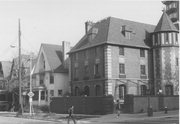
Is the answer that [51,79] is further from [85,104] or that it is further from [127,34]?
[85,104]

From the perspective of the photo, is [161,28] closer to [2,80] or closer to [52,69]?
[52,69]

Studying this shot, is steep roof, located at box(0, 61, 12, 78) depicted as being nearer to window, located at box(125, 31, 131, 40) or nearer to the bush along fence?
the bush along fence

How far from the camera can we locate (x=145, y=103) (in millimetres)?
39531

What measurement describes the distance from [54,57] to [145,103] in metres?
23.3

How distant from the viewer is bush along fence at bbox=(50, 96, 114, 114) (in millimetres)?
39219

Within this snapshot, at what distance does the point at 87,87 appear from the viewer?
49312 mm

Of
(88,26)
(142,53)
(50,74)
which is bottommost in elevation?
(50,74)

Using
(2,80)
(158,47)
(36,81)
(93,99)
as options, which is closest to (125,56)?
(158,47)

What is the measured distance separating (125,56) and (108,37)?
144 inches

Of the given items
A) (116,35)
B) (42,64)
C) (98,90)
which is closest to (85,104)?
(98,90)

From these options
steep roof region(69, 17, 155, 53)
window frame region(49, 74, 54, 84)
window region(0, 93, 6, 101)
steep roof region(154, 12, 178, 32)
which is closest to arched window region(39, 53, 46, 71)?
window frame region(49, 74, 54, 84)

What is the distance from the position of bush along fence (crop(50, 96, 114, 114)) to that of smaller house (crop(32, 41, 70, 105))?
814 cm

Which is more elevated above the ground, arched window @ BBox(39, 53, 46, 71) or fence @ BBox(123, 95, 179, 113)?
arched window @ BBox(39, 53, 46, 71)

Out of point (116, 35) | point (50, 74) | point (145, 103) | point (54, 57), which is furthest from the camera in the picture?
point (54, 57)
